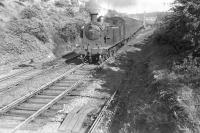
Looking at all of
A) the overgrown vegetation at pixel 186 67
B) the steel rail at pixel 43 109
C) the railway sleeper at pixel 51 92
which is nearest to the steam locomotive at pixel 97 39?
the steel rail at pixel 43 109

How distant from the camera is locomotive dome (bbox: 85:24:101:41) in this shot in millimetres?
18078

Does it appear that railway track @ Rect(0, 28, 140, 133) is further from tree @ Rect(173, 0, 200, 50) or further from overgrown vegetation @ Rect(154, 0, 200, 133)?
tree @ Rect(173, 0, 200, 50)

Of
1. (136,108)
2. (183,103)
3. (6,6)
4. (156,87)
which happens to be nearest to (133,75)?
(156,87)

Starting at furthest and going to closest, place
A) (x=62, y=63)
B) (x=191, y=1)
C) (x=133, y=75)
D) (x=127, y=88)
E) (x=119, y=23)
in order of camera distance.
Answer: (x=119, y=23), (x=62, y=63), (x=133, y=75), (x=127, y=88), (x=191, y=1)

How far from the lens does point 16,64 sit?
1917cm

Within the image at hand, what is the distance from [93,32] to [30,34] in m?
8.43

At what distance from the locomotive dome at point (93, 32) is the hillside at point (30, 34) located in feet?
17.8

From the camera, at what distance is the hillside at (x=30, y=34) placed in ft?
69.5

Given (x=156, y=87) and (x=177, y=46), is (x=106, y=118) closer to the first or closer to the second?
(x=156, y=87)

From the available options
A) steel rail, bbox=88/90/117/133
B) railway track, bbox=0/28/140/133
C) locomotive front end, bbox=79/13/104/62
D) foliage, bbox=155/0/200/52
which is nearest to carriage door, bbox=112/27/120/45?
locomotive front end, bbox=79/13/104/62

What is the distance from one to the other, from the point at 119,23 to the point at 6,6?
14.2m

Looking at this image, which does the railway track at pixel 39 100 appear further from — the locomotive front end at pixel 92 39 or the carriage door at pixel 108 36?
the carriage door at pixel 108 36

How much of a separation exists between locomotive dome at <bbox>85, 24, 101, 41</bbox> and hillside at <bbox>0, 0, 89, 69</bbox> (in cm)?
543

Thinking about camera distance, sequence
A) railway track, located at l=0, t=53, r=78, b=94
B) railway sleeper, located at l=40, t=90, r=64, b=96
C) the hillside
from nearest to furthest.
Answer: railway sleeper, located at l=40, t=90, r=64, b=96, railway track, located at l=0, t=53, r=78, b=94, the hillside
